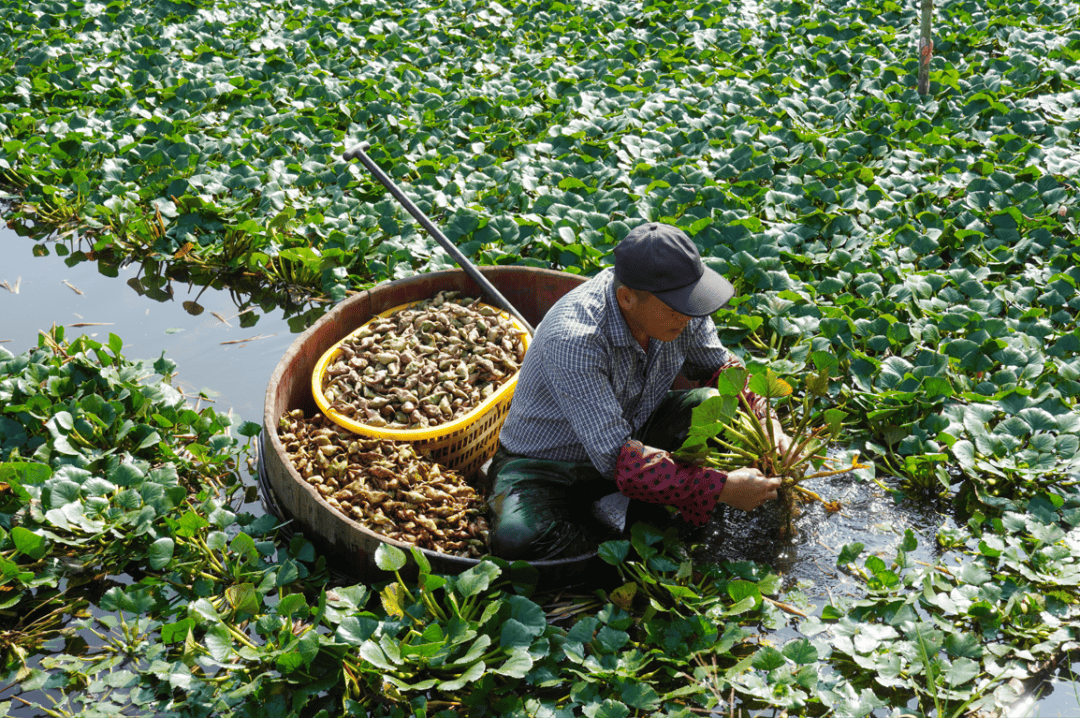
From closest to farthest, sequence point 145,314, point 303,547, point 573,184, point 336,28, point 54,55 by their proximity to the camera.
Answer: point 303,547
point 145,314
point 573,184
point 54,55
point 336,28

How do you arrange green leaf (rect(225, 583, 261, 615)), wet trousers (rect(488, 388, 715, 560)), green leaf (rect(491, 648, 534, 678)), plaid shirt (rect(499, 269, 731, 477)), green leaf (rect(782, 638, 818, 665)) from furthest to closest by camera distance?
1. wet trousers (rect(488, 388, 715, 560))
2. plaid shirt (rect(499, 269, 731, 477))
3. green leaf (rect(225, 583, 261, 615))
4. green leaf (rect(782, 638, 818, 665))
5. green leaf (rect(491, 648, 534, 678))

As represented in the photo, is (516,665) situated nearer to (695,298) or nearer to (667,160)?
(695,298)

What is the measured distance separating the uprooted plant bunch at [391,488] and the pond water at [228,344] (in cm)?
27

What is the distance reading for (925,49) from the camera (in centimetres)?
477

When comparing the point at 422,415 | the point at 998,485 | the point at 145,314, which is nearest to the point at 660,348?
the point at 422,415

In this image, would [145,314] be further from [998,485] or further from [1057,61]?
[1057,61]

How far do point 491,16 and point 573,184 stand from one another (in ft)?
9.34

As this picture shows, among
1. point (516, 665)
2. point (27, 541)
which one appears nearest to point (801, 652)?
point (516, 665)

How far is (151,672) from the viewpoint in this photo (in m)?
2.09

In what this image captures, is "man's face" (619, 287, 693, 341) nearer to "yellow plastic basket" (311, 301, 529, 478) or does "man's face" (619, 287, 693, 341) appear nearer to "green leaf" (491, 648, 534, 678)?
Result: "yellow plastic basket" (311, 301, 529, 478)

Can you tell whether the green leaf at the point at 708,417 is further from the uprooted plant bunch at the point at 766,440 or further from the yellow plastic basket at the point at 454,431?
the yellow plastic basket at the point at 454,431

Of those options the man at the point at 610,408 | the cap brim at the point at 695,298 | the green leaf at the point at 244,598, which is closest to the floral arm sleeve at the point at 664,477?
the man at the point at 610,408

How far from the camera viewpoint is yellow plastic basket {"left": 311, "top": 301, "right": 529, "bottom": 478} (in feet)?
8.91

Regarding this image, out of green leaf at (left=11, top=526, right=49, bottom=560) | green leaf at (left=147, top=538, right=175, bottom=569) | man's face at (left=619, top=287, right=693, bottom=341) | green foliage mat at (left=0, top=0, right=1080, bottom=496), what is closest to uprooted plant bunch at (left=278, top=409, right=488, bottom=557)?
green leaf at (left=147, top=538, right=175, bottom=569)
